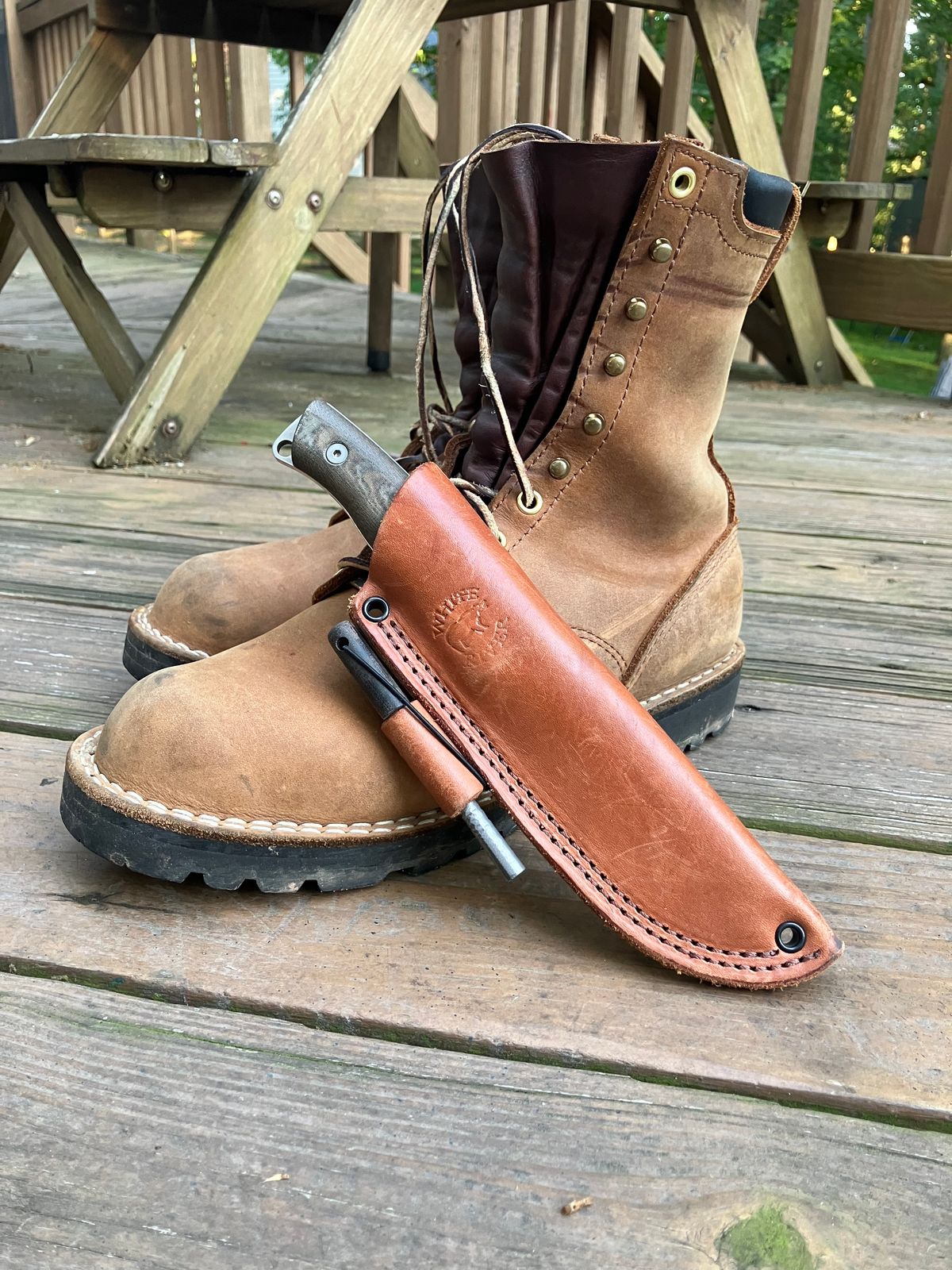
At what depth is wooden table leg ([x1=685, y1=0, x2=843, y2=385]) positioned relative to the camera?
2777 millimetres

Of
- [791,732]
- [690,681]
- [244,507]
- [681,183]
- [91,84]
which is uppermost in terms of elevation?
[681,183]

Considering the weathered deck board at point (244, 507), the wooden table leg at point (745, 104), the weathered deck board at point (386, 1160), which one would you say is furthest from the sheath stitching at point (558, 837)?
the wooden table leg at point (745, 104)

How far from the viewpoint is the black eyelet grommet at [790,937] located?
80 cm

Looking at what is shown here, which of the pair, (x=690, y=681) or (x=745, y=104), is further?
(x=745, y=104)

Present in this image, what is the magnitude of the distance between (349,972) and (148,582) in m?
0.99

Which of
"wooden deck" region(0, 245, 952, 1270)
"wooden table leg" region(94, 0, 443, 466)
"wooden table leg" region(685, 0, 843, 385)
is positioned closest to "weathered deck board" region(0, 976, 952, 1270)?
"wooden deck" region(0, 245, 952, 1270)

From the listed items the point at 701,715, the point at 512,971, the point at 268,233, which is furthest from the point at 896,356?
the point at 512,971

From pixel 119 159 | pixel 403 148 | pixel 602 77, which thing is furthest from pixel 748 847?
pixel 602 77

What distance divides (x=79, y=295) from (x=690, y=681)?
5.99ft

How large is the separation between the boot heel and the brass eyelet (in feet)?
1.68

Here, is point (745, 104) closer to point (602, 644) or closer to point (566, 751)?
point (602, 644)

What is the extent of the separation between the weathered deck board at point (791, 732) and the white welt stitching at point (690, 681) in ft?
0.30

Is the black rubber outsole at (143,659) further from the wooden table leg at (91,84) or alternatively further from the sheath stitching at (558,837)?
the wooden table leg at (91,84)

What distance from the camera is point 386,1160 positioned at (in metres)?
0.65
